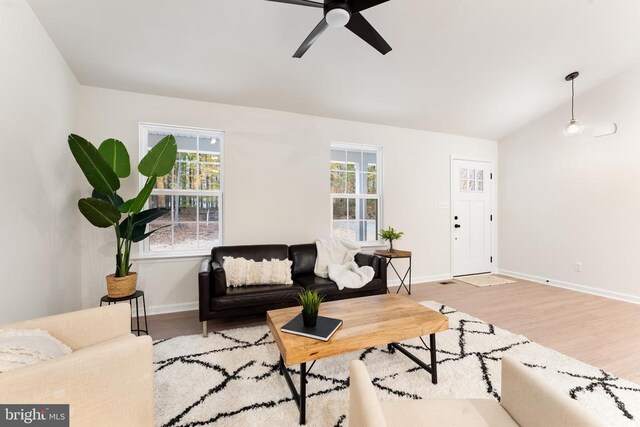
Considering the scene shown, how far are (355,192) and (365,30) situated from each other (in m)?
2.69

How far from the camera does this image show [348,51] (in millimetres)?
2953

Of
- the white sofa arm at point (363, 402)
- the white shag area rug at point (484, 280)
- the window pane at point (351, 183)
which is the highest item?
the window pane at point (351, 183)

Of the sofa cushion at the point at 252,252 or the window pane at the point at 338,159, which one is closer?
the sofa cushion at the point at 252,252

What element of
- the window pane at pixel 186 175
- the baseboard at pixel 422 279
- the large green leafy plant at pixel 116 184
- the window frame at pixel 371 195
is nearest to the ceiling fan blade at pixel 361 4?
the large green leafy plant at pixel 116 184

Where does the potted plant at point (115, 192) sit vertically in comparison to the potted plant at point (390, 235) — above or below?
above

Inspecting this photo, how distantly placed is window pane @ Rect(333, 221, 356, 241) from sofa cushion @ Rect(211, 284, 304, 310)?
4.90 ft

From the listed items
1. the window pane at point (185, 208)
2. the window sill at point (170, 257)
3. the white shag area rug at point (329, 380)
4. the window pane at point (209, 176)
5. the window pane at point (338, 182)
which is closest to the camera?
the white shag area rug at point (329, 380)

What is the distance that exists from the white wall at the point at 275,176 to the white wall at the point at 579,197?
1027 millimetres

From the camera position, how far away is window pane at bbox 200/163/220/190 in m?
3.61

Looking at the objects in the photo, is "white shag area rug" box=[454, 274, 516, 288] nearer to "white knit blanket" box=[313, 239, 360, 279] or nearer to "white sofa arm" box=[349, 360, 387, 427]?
"white knit blanket" box=[313, 239, 360, 279]

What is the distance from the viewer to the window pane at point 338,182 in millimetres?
4320

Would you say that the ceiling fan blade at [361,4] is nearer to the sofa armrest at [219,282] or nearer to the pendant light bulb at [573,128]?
the sofa armrest at [219,282]

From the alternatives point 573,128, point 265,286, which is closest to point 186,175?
point 265,286

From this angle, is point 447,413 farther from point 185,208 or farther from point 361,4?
point 185,208
